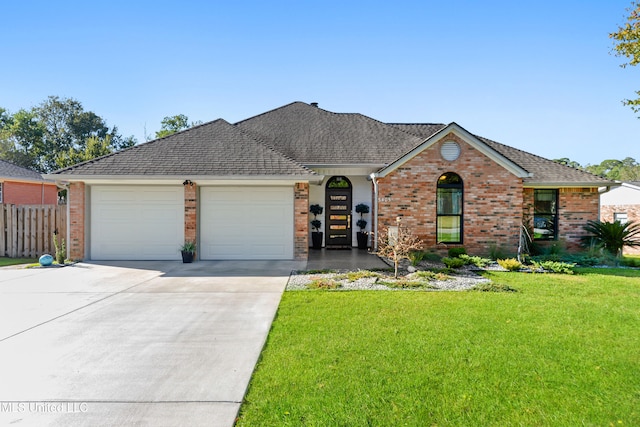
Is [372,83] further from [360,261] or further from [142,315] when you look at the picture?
[142,315]

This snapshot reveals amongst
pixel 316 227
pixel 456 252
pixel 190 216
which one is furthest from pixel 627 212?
pixel 190 216

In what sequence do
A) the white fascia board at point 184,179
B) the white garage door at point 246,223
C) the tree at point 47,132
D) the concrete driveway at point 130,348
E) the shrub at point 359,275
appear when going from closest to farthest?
the concrete driveway at point 130,348 < the shrub at point 359,275 < the white fascia board at point 184,179 < the white garage door at point 246,223 < the tree at point 47,132

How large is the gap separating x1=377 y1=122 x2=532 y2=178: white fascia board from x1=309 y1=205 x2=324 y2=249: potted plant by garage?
356 cm

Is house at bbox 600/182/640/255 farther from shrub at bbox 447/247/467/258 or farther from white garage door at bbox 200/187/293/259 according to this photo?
white garage door at bbox 200/187/293/259

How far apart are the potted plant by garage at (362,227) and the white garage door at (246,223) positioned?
389 cm

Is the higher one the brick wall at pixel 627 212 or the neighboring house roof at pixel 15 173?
the neighboring house roof at pixel 15 173

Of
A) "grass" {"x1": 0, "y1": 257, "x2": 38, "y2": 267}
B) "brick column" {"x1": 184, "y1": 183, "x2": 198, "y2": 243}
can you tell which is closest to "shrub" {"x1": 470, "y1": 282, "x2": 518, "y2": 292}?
"brick column" {"x1": 184, "y1": 183, "x2": 198, "y2": 243}

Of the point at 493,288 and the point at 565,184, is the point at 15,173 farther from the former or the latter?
the point at 565,184

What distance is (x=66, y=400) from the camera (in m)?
3.25

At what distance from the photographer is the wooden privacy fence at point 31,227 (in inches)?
496

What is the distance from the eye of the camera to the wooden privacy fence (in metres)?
12.6

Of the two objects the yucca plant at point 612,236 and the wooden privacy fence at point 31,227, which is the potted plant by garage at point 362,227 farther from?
the wooden privacy fence at point 31,227

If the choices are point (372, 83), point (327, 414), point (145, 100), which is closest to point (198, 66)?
point (372, 83)

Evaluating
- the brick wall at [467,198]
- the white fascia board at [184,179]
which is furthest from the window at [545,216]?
the white fascia board at [184,179]
